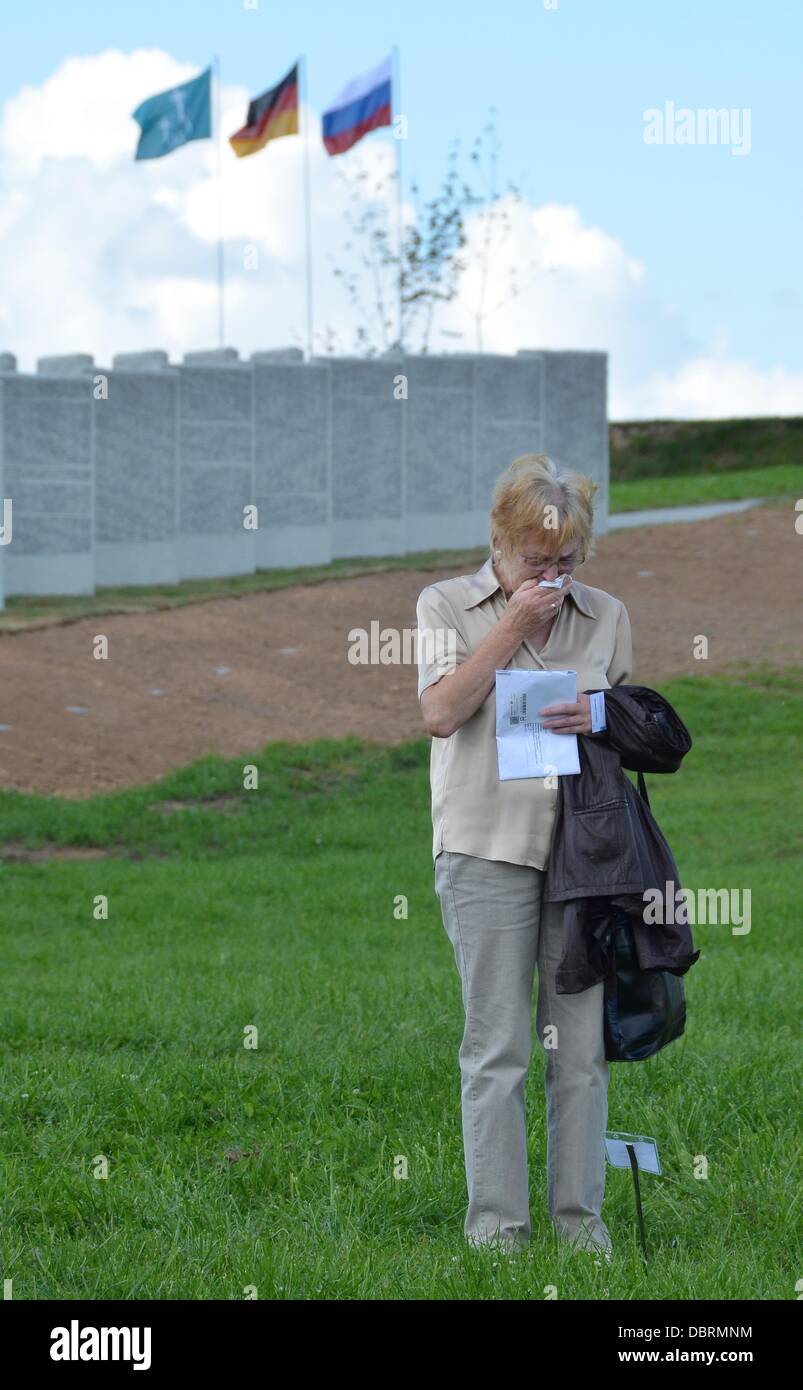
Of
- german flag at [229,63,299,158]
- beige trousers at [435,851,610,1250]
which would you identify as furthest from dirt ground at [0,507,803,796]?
beige trousers at [435,851,610,1250]

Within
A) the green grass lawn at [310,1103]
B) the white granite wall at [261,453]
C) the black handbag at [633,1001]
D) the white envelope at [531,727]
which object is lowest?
the green grass lawn at [310,1103]

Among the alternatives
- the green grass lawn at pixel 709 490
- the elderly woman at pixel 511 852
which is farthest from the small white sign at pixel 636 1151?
the green grass lawn at pixel 709 490

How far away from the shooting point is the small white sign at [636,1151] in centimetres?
388

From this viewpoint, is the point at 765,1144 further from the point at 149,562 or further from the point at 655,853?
the point at 149,562

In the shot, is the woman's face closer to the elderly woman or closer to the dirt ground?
the elderly woman

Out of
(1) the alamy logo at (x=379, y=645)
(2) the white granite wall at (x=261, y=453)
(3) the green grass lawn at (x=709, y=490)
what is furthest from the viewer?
(3) the green grass lawn at (x=709, y=490)

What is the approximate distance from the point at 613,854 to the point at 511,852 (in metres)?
0.25

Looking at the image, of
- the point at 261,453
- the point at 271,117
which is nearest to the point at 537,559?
the point at 261,453
